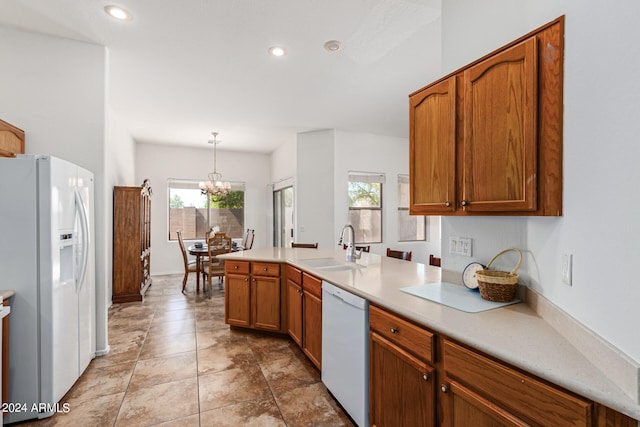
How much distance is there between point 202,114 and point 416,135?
3801mm

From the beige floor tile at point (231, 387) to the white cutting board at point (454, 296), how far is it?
54.3 inches

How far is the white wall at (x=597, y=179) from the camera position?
2.62ft

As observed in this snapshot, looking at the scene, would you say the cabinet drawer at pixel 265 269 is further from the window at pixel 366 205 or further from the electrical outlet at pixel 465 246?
the window at pixel 366 205

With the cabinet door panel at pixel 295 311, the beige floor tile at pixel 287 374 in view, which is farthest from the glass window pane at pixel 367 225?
the beige floor tile at pixel 287 374

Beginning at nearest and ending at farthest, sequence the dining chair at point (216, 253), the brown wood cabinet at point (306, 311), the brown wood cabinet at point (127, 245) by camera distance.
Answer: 1. the brown wood cabinet at point (306, 311)
2. the brown wood cabinet at point (127, 245)
3. the dining chair at point (216, 253)

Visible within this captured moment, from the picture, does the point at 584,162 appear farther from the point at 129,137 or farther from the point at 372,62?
the point at 129,137

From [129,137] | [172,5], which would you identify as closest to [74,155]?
[172,5]

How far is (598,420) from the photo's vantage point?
0.78m

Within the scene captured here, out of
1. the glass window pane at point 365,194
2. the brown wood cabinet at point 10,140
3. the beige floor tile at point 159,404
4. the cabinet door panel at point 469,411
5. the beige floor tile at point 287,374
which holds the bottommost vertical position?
the beige floor tile at point 287,374

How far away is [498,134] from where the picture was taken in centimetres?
138

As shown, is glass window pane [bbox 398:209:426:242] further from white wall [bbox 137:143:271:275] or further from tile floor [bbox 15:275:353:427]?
tile floor [bbox 15:275:353:427]

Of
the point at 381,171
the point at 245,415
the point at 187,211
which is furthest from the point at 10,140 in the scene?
the point at 381,171

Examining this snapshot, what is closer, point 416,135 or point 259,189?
point 416,135

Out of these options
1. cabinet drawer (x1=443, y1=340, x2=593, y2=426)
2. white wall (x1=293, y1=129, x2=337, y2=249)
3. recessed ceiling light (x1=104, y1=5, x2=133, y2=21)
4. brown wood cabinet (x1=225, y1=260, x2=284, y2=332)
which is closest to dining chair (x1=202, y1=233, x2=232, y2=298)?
white wall (x1=293, y1=129, x2=337, y2=249)
